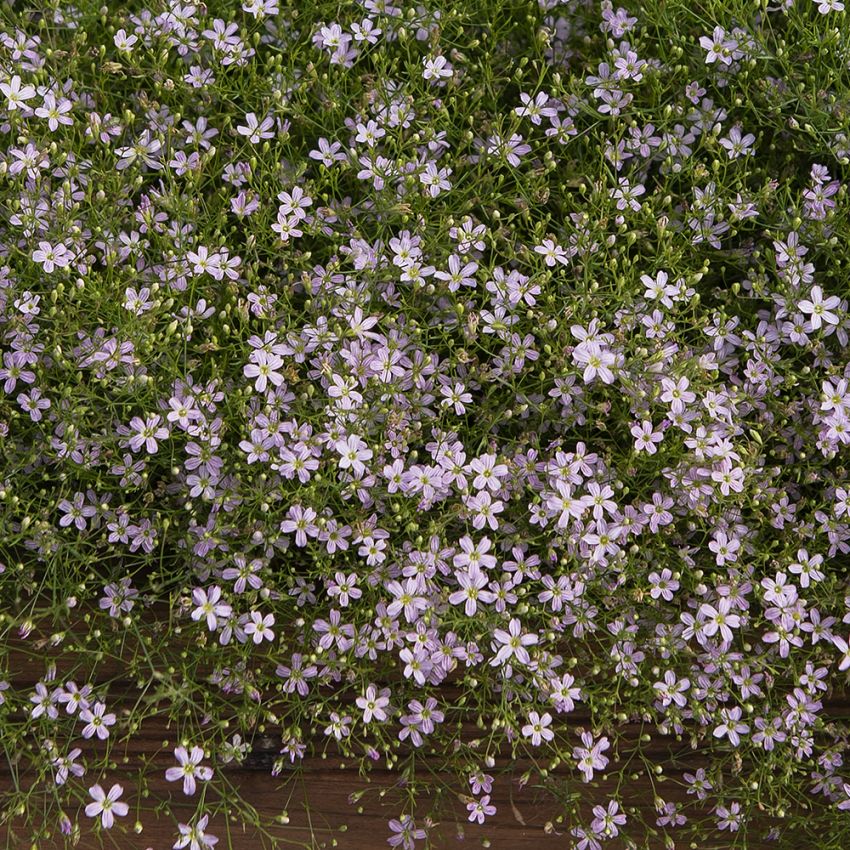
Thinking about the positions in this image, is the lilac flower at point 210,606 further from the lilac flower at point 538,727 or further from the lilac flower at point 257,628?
the lilac flower at point 538,727

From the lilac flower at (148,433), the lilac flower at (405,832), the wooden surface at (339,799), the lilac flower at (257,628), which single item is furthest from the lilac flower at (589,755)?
the lilac flower at (148,433)

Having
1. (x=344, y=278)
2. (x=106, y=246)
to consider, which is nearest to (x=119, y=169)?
(x=106, y=246)

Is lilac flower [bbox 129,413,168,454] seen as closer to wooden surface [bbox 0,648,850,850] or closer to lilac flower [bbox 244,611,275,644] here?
lilac flower [bbox 244,611,275,644]

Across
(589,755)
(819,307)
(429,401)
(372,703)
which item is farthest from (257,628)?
(819,307)

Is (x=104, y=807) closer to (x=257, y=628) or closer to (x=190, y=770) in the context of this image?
(x=190, y=770)

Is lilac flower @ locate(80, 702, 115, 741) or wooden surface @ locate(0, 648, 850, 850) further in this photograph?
wooden surface @ locate(0, 648, 850, 850)

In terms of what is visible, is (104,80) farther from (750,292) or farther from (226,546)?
(750,292)

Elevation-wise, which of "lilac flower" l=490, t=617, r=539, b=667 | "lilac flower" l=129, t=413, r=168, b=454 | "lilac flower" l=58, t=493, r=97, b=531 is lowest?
"lilac flower" l=490, t=617, r=539, b=667

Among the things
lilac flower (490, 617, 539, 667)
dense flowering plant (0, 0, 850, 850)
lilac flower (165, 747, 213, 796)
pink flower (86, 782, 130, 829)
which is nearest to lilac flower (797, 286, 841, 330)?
dense flowering plant (0, 0, 850, 850)

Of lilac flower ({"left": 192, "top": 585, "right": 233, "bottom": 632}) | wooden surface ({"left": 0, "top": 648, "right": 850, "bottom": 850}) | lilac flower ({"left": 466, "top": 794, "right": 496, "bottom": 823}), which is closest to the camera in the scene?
lilac flower ({"left": 192, "top": 585, "right": 233, "bottom": 632})
